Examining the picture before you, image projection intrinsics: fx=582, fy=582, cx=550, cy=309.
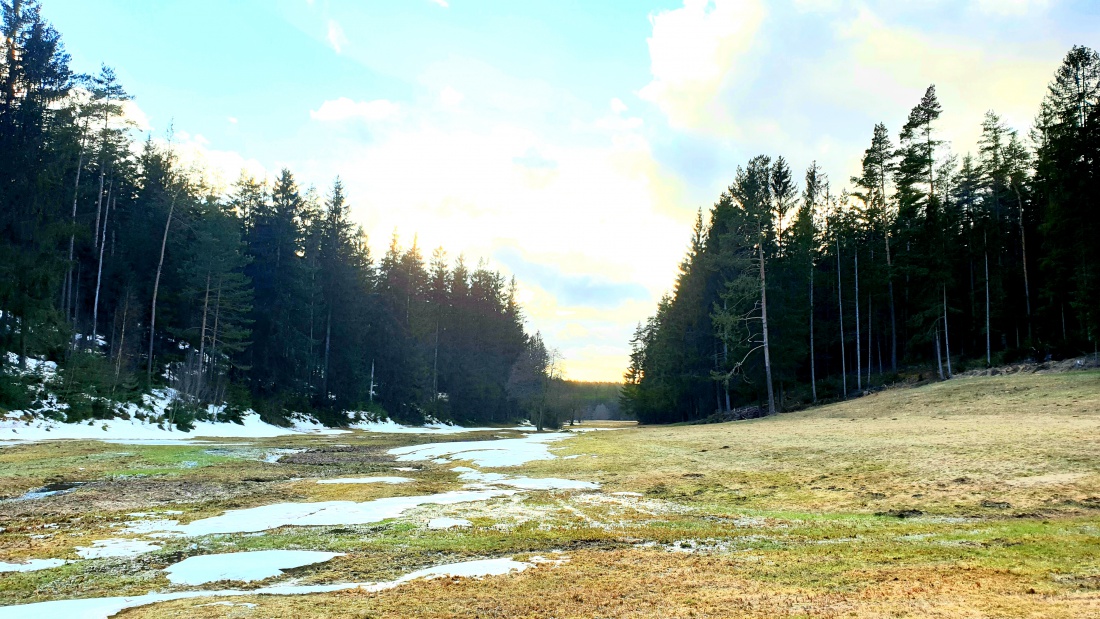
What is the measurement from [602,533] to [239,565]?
4.30 metres

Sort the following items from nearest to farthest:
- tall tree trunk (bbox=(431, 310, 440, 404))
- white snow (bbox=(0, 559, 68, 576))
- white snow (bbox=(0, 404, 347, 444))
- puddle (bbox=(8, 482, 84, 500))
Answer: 1. white snow (bbox=(0, 559, 68, 576))
2. puddle (bbox=(8, 482, 84, 500))
3. white snow (bbox=(0, 404, 347, 444))
4. tall tree trunk (bbox=(431, 310, 440, 404))

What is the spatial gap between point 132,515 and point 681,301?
54.7 meters

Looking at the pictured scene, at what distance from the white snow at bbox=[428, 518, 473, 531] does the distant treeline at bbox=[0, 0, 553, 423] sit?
2750 cm

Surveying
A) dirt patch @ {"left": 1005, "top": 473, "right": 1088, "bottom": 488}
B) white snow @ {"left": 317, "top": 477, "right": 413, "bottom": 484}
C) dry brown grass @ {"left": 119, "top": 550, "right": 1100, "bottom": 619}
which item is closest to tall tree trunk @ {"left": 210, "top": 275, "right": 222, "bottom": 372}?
white snow @ {"left": 317, "top": 477, "right": 413, "bottom": 484}

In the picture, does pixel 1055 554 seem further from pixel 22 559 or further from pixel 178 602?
pixel 22 559

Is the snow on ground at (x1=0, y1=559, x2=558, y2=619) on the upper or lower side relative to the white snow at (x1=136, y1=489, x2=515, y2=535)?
upper

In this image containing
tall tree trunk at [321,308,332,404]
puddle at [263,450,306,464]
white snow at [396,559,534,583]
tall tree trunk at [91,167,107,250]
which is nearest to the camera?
white snow at [396,559,534,583]

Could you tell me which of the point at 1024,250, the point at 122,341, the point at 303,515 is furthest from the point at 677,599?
the point at 1024,250

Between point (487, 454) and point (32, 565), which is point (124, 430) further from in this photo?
point (32, 565)

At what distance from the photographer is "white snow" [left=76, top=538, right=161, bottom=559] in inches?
259

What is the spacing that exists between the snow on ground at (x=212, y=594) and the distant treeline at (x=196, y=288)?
28.5 m

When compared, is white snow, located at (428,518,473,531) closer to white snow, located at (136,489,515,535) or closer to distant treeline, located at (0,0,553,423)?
white snow, located at (136,489,515,535)

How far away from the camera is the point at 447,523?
846 cm

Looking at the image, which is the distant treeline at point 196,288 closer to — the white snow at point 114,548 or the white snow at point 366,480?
the white snow at point 366,480
